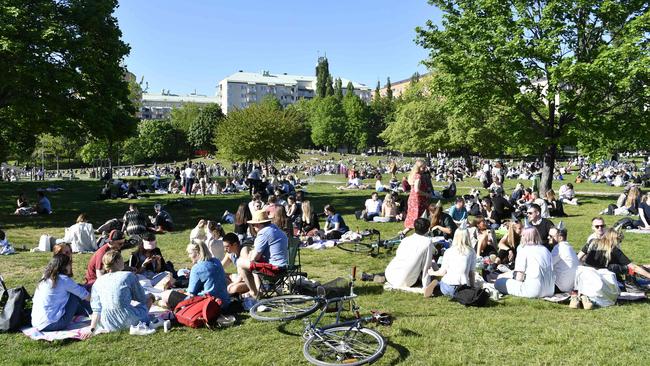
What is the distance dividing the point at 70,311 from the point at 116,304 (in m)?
0.79

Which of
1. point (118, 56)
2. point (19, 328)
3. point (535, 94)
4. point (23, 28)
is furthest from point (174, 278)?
point (535, 94)

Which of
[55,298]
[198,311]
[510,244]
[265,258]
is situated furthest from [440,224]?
[55,298]

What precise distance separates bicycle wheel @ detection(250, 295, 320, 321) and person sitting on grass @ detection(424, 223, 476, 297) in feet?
6.86

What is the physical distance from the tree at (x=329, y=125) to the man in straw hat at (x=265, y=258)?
88.5 metres

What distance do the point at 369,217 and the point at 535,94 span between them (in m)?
10.1

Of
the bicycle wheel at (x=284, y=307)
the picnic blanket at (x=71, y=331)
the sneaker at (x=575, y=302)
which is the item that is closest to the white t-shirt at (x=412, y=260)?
the bicycle wheel at (x=284, y=307)

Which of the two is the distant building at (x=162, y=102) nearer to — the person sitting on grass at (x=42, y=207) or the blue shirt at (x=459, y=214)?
the person sitting on grass at (x=42, y=207)

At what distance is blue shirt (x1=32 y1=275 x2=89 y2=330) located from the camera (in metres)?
6.47

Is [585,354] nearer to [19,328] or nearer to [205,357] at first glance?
[205,357]

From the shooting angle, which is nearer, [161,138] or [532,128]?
[532,128]

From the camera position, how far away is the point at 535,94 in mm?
21328

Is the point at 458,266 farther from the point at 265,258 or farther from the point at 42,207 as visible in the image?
the point at 42,207

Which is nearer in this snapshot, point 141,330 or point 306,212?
point 141,330

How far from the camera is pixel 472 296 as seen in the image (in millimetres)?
7410
